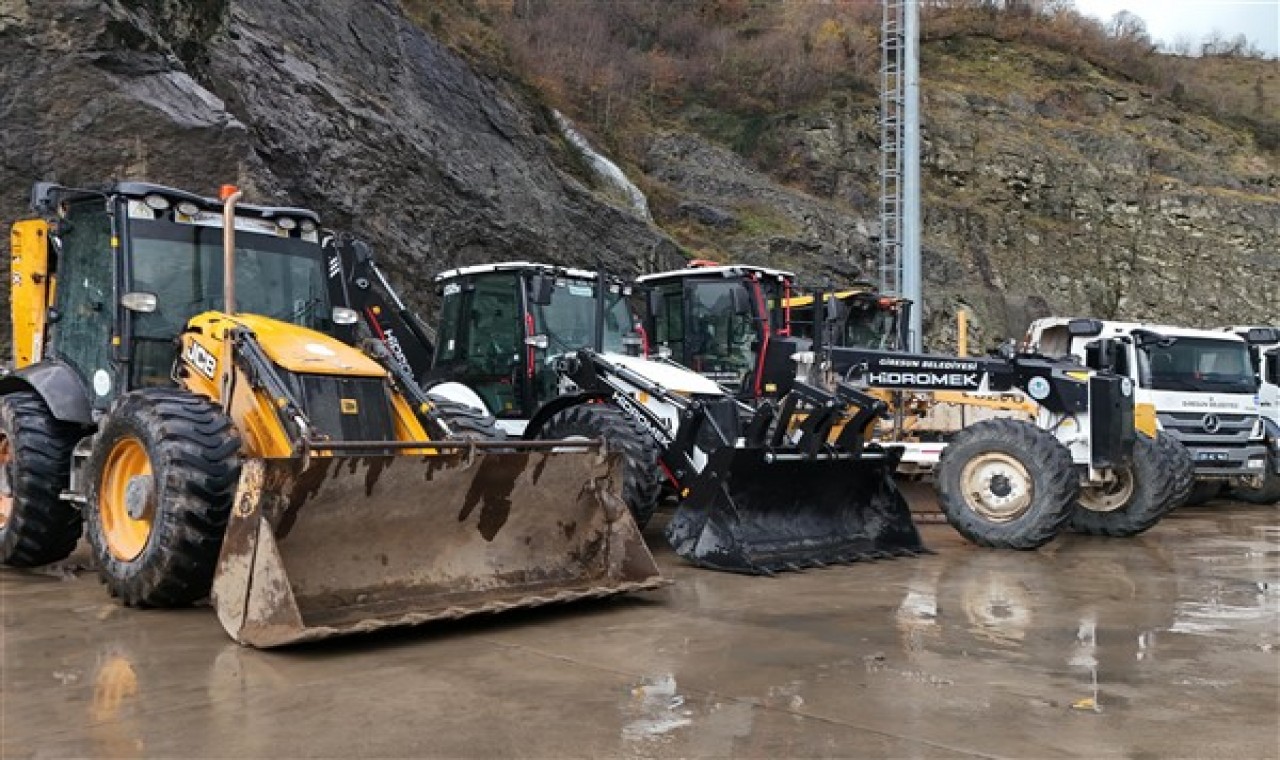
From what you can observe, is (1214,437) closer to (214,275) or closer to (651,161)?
(214,275)

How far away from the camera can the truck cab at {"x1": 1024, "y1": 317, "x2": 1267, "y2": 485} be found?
13.0 m

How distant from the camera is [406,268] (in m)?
16.8

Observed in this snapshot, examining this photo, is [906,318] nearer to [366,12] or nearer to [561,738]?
[366,12]

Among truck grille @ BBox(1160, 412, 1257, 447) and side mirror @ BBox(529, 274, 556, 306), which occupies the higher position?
side mirror @ BBox(529, 274, 556, 306)

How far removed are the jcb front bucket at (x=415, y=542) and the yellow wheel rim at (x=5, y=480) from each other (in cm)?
309

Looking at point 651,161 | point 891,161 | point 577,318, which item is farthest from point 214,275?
point 891,161

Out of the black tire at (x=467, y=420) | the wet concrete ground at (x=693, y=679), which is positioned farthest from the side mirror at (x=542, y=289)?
the wet concrete ground at (x=693, y=679)

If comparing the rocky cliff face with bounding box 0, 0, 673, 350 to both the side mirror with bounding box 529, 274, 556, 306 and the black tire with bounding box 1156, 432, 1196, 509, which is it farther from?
the black tire with bounding box 1156, 432, 1196, 509

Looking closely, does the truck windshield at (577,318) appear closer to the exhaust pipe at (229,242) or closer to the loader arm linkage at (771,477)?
the loader arm linkage at (771,477)

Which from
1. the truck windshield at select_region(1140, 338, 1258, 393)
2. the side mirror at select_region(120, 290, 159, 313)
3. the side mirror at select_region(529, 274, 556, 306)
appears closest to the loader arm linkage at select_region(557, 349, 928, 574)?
the side mirror at select_region(529, 274, 556, 306)

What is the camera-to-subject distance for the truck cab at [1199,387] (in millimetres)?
12977

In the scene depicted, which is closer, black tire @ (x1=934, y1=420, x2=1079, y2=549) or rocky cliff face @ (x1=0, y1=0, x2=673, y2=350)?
black tire @ (x1=934, y1=420, x2=1079, y2=549)

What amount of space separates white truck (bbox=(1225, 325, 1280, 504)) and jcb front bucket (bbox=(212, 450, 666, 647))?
11.0 meters

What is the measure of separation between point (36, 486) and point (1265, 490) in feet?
47.1
